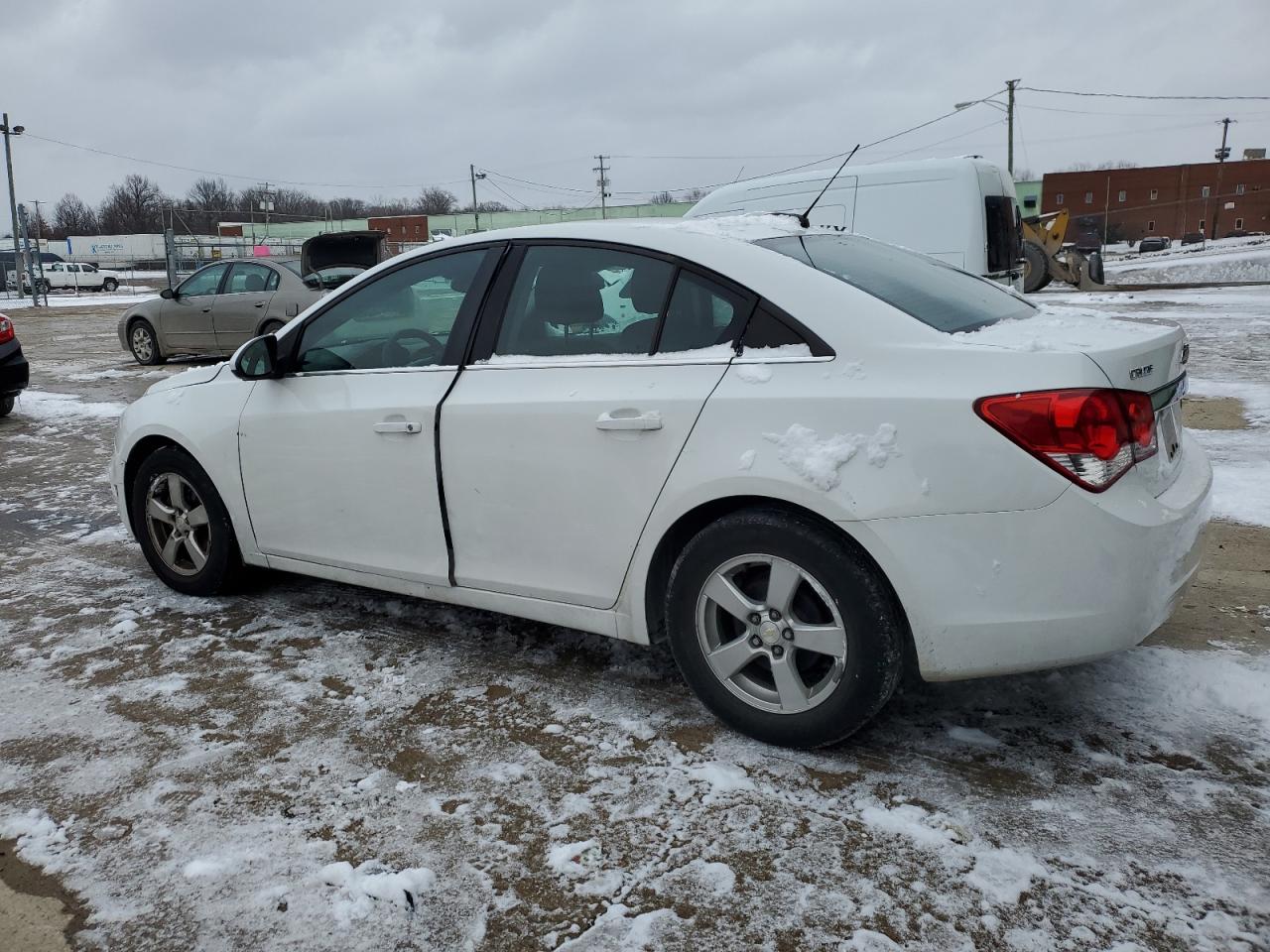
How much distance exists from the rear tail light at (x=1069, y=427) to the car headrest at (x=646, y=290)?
42.4 inches

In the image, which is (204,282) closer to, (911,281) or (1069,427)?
(911,281)

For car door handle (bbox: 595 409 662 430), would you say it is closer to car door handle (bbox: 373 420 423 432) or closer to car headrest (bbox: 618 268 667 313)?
car headrest (bbox: 618 268 667 313)

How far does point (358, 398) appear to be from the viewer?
3.64m

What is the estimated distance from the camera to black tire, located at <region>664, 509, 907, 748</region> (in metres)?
2.62

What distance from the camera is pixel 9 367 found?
9414mm

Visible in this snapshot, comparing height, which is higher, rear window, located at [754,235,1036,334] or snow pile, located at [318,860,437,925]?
rear window, located at [754,235,1036,334]

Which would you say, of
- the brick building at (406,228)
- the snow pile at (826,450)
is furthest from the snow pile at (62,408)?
the brick building at (406,228)

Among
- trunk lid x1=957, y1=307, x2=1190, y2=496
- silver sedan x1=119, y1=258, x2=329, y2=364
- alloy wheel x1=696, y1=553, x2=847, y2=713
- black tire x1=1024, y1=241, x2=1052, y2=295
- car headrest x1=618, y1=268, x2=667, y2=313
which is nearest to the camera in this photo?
trunk lid x1=957, y1=307, x2=1190, y2=496

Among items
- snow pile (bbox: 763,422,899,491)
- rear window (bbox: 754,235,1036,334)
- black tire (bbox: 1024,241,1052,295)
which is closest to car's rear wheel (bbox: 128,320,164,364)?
rear window (bbox: 754,235,1036,334)

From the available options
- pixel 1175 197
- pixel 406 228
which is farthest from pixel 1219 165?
pixel 406 228

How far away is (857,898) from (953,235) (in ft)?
31.1

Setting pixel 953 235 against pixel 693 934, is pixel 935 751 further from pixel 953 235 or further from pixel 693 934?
pixel 953 235

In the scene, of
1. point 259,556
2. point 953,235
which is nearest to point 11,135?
point 953,235

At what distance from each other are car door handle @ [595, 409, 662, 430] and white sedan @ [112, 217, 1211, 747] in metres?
0.01
